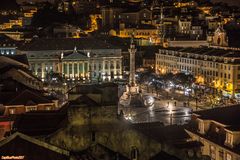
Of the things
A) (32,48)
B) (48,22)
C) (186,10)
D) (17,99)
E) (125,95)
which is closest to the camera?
(17,99)

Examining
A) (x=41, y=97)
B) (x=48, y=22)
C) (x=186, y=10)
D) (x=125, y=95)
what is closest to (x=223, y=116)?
(x=41, y=97)

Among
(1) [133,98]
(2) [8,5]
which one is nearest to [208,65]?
(1) [133,98]

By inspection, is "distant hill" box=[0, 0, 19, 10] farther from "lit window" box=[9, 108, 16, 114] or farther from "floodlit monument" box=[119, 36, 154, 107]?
"lit window" box=[9, 108, 16, 114]

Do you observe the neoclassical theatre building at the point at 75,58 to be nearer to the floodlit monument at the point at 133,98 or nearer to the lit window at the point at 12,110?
the floodlit monument at the point at 133,98

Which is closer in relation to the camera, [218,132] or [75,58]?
[218,132]

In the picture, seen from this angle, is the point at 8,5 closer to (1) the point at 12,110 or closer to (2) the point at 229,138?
(1) the point at 12,110

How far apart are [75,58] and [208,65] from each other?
880 inches

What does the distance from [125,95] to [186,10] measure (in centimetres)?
7409

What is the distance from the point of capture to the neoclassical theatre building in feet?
256

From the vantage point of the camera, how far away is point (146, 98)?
2264 inches

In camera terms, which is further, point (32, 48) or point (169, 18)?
point (169, 18)

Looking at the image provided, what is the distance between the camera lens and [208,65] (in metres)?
66.4

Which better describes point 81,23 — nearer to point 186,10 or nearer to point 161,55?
point 186,10

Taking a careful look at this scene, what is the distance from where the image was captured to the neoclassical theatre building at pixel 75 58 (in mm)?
78000
